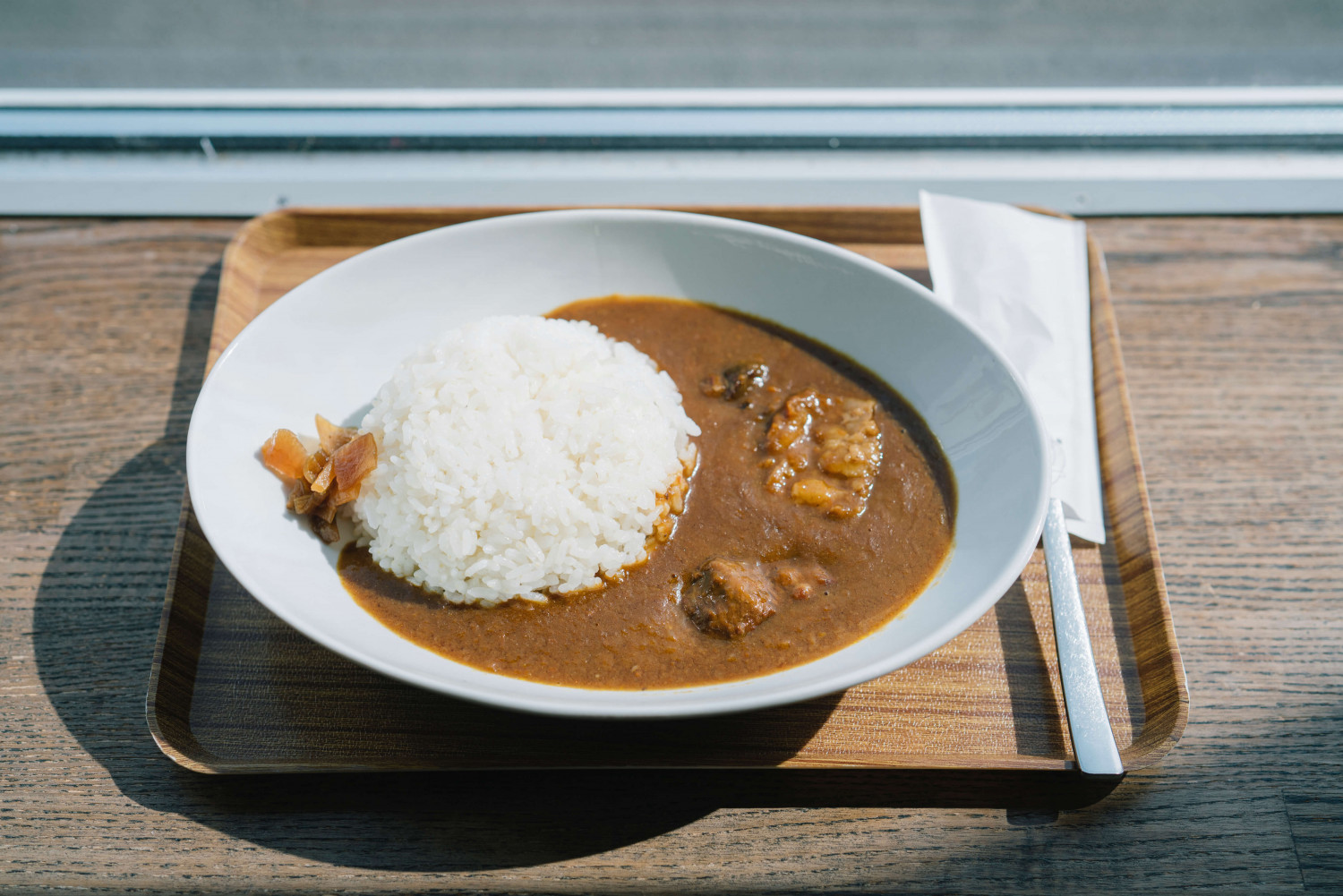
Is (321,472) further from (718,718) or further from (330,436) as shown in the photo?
(718,718)

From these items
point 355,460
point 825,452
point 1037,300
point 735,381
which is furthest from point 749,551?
point 1037,300

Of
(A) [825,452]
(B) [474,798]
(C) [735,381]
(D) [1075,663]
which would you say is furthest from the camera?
(C) [735,381]

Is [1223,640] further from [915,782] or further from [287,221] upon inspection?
[287,221]

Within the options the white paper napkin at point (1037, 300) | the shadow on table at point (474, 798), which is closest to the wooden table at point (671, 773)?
the shadow on table at point (474, 798)

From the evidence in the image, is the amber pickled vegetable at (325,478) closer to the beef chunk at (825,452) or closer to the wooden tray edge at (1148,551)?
the beef chunk at (825,452)

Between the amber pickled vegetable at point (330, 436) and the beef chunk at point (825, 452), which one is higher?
the amber pickled vegetable at point (330, 436)
